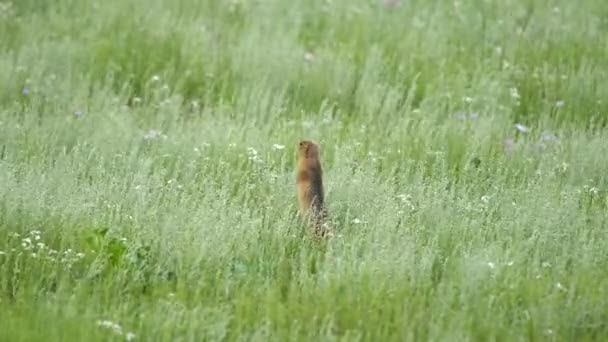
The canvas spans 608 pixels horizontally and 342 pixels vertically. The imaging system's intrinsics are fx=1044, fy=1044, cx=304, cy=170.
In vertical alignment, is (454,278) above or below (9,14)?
below

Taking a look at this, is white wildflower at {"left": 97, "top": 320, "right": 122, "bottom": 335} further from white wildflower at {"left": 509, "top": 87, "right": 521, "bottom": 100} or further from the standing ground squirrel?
white wildflower at {"left": 509, "top": 87, "right": 521, "bottom": 100}

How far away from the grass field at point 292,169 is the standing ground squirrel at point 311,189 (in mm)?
125

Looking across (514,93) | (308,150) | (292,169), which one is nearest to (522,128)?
(514,93)

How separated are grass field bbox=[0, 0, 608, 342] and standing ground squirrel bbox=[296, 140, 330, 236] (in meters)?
0.12

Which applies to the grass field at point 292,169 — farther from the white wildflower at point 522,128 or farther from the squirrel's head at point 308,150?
the squirrel's head at point 308,150

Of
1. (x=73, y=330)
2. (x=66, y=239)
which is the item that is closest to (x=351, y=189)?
(x=66, y=239)

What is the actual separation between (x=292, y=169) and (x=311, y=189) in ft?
3.45

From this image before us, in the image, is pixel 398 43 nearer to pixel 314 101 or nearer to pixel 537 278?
pixel 314 101

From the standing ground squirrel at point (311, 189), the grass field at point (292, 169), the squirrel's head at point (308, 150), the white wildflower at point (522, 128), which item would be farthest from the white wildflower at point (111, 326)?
the white wildflower at point (522, 128)

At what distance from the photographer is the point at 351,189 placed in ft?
21.3

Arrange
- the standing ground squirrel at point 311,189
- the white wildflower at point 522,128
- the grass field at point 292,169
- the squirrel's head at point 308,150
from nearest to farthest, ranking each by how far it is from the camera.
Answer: the grass field at point 292,169
the standing ground squirrel at point 311,189
the squirrel's head at point 308,150
the white wildflower at point 522,128

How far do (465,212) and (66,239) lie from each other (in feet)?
Result: 7.73

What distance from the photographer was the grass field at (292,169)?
521cm

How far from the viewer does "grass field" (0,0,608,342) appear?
17.1 feet
